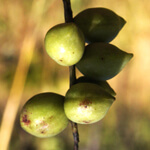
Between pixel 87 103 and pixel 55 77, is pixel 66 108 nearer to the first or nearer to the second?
pixel 87 103

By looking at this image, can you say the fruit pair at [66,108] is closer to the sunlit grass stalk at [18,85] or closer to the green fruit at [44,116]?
the green fruit at [44,116]

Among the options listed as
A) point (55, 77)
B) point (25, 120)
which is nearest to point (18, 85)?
point (55, 77)

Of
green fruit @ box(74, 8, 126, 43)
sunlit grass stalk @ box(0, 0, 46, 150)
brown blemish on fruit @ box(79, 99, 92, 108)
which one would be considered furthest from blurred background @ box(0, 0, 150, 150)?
brown blemish on fruit @ box(79, 99, 92, 108)

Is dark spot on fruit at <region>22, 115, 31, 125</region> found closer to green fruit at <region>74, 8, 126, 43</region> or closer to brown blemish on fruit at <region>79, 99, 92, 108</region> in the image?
brown blemish on fruit at <region>79, 99, 92, 108</region>

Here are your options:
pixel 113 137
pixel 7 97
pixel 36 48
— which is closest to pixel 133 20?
pixel 36 48

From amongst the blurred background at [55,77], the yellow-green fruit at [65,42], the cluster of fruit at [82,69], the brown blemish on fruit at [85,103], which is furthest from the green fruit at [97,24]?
the blurred background at [55,77]

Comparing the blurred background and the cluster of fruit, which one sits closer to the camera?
the cluster of fruit
